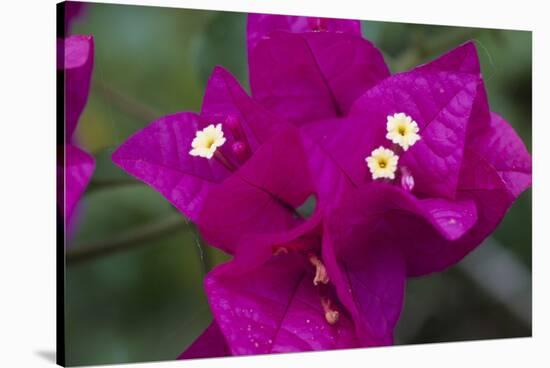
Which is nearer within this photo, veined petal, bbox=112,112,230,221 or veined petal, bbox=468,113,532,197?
veined petal, bbox=112,112,230,221

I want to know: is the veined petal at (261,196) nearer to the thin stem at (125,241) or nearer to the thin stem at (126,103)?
the thin stem at (125,241)

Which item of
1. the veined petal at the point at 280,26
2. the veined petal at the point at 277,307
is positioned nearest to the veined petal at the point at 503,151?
the veined petal at the point at 280,26

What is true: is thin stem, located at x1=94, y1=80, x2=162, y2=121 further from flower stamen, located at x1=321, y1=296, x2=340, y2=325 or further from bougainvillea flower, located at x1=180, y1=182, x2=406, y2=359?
flower stamen, located at x1=321, y1=296, x2=340, y2=325

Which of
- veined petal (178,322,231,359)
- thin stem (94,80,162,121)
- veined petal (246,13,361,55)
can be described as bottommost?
veined petal (178,322,231,359)

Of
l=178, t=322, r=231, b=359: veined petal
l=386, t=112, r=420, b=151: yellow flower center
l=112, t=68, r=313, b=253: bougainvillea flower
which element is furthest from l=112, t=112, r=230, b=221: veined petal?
l=386, t=112, r=420, b=151: yellow flower center

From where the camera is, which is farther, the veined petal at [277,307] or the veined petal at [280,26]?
the veined petal at [280,26]

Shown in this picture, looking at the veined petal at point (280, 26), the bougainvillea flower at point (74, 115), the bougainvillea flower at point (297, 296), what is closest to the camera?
the bougainvillea flower at point (297, 296)

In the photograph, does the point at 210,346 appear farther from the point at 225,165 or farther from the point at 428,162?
the point at 428,162
